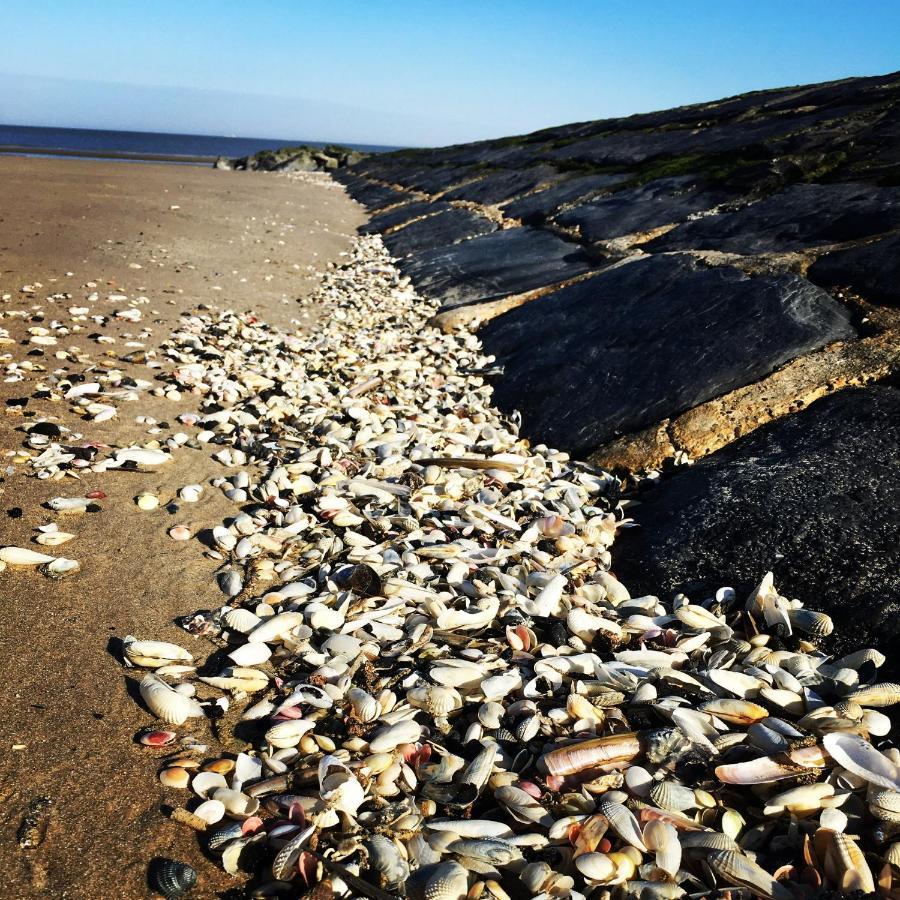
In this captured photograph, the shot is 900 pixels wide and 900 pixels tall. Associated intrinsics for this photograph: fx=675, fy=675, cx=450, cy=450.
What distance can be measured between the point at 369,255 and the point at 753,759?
1432 centimetres

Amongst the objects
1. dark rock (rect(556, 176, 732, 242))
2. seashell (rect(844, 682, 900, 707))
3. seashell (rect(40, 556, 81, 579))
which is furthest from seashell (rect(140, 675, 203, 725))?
dark rock (rect(556, 176, 732, 242))

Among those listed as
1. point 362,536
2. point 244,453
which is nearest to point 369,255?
point 244,453

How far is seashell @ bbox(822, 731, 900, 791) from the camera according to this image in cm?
216

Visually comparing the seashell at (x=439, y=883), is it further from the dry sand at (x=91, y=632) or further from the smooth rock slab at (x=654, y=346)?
the smooth rock slab at (x=654, y=346)

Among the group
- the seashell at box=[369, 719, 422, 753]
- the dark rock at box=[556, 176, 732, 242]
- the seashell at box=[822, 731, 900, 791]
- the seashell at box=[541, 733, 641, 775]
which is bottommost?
the seashell at box=[369, 719, 422, 753]

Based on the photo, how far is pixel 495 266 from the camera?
36.4 feet

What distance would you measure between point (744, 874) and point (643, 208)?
37.0 feet

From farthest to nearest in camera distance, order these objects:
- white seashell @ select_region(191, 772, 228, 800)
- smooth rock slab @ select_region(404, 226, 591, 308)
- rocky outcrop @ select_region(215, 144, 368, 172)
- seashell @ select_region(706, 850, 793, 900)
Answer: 1. rocky outcrop @ select_region(215, 144, 368, 172)
2. smooth rock slab @ select_region(404, 226, 591, 308)
3. white seashell @ select_region(191, 772, 228, 800)
4. seashell @ select_region(706, 850, 793, 900)

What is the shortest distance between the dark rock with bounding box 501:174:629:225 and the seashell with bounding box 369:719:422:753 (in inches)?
502

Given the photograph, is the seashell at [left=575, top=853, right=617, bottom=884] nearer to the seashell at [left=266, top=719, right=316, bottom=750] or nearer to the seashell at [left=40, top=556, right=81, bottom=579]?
the seashell at [left=266, top=719, right=316, bottom=750]

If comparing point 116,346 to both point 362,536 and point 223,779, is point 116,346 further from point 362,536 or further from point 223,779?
point 223,779

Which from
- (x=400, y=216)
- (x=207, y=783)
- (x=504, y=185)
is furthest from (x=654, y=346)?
(x=400, y=216)

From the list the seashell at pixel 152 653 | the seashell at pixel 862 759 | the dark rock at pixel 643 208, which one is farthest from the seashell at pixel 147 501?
the dark rock at pixel 643 208

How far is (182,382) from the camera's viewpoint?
5980 millimetres
